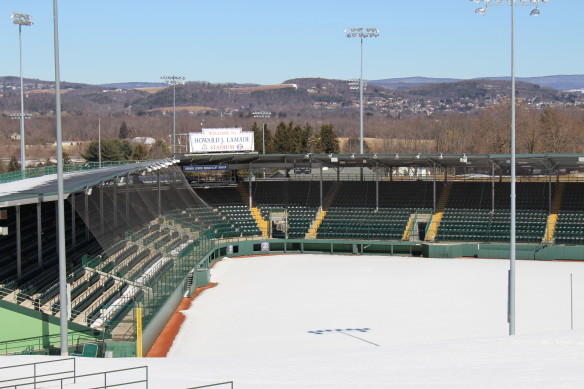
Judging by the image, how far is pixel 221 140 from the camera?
51.2 meters

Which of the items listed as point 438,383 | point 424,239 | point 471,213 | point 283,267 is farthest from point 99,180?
point 471,213

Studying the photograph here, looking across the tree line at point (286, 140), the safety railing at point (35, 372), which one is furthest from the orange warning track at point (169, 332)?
the tree line at point (286, 140)

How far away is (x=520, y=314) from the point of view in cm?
2733

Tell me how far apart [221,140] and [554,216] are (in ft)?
78.0

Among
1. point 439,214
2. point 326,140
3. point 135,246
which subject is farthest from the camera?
point 326,140

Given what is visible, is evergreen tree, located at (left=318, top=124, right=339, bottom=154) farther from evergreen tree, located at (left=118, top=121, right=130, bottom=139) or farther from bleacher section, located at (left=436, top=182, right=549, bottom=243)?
evergreen tree, located at (left=118, top=121, right=130, bottom=139)

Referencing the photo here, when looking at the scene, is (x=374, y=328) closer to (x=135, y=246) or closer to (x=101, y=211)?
(x=135, y=246)

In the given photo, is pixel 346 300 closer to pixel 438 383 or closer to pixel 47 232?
pixel 47 232

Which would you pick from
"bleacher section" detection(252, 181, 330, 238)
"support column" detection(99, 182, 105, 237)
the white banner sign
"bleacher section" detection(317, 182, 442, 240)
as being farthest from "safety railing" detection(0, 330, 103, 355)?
the white banner sign

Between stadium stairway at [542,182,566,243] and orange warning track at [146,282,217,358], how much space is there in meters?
24.6

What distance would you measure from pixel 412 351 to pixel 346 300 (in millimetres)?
13692

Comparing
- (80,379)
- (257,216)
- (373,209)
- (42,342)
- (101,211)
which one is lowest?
(42,342)

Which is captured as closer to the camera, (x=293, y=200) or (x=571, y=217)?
(x=571, y=217)

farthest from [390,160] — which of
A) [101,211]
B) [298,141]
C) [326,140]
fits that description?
[326,140]
